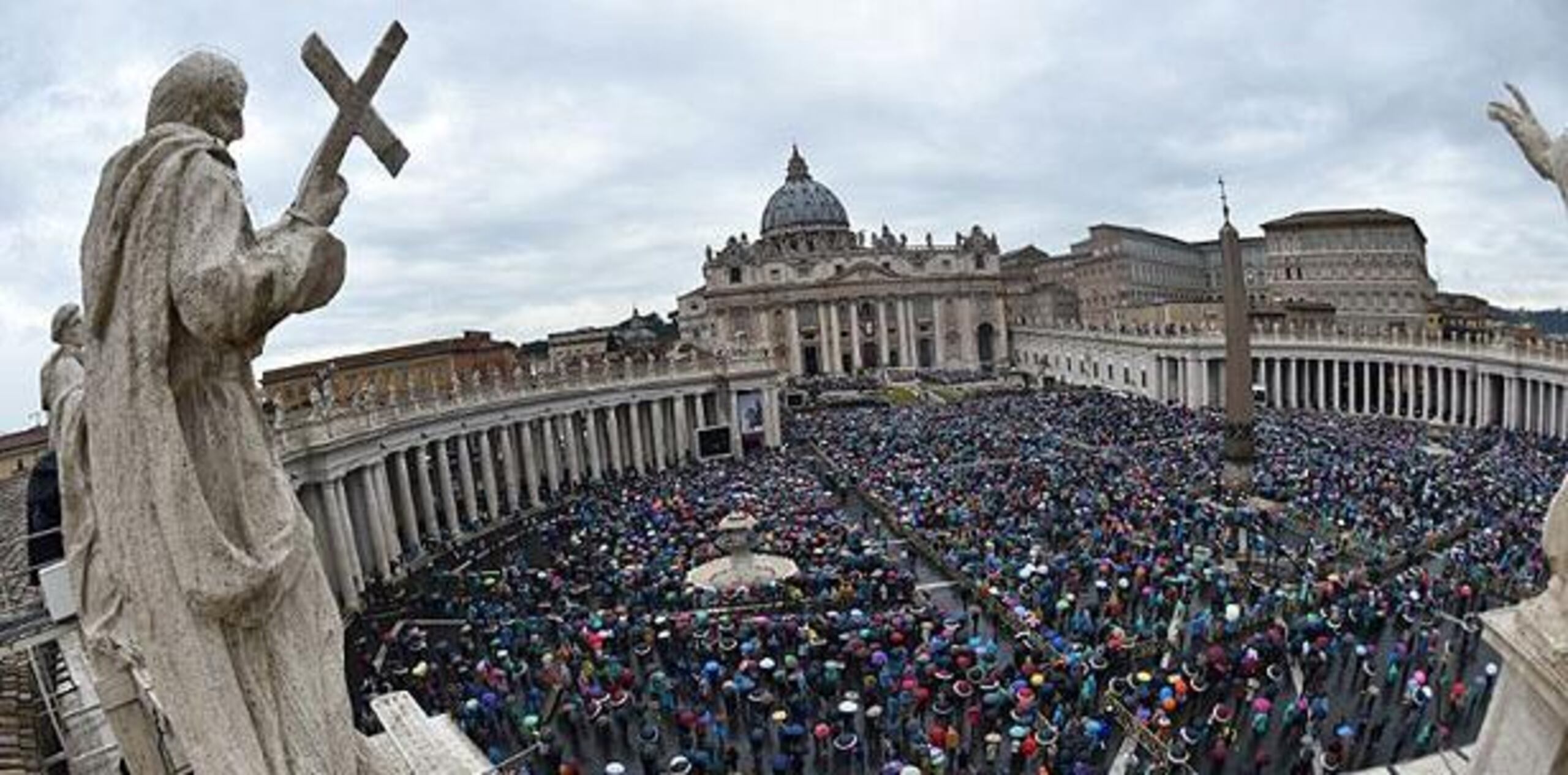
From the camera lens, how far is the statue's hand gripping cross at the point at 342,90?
12.3 feet

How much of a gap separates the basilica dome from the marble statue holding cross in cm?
13112

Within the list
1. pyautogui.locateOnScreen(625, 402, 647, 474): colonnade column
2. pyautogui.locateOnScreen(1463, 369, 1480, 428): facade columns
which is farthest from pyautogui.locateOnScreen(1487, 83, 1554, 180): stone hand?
pyautogui.locateOnScreen(1463, 369, 1480, 428): facade columns

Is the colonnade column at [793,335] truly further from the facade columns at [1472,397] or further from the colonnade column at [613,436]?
the facade columns at [1472,397]

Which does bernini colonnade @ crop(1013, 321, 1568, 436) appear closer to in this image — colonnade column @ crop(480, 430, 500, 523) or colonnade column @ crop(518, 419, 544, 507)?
colonnade column @ crop(518, 419, 544, 507)

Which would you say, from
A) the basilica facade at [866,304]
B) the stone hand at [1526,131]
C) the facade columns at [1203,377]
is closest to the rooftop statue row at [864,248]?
the basilica facade at [866,304]

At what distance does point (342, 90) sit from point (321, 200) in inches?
18.4

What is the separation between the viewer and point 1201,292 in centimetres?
13350

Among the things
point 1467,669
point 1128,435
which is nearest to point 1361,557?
point 1467,669

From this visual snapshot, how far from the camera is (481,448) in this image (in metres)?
46.2

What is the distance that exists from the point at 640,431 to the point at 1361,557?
39642mm

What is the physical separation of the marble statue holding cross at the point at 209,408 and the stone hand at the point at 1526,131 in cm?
571

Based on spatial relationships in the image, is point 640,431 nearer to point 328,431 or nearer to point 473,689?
point 328,431

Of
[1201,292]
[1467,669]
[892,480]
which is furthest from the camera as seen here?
[1201,292]

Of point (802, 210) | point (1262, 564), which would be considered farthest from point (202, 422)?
point (802, 210)
